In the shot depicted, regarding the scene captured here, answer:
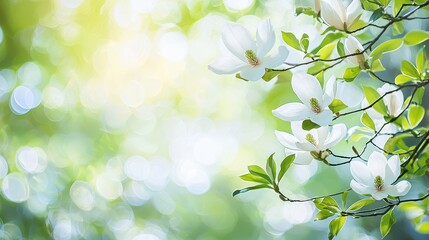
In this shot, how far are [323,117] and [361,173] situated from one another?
0.24ft

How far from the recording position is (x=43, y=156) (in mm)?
2883

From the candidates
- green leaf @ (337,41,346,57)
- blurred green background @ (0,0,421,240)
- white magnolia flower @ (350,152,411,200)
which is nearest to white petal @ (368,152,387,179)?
white magnolia flower @ (350,152,411,200)

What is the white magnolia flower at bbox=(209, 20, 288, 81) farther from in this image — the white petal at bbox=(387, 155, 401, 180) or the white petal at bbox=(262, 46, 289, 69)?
the white petal at bbox=(387, 155, 401, 180)

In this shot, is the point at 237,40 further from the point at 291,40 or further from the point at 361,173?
the point at 361,173

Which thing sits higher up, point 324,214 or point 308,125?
point 308,125

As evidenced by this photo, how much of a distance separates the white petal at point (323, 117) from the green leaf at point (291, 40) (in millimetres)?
79

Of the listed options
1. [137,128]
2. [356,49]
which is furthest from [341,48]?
[137,128]

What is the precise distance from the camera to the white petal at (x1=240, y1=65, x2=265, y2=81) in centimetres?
53

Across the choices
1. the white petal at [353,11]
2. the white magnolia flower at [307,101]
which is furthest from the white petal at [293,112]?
the white petal at [353,11]

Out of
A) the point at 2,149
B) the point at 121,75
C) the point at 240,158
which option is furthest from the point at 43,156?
the point at 240,158

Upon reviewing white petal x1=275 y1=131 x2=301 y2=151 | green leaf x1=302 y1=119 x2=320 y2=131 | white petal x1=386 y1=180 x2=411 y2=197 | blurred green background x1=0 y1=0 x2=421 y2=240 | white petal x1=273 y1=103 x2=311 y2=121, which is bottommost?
blurred green background x1=0 y1=0 x2=421 y2=240

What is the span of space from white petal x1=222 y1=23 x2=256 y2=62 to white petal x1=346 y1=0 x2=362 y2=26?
0.10 meters

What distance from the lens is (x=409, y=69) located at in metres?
0.60

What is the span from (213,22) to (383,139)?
2.49 m
